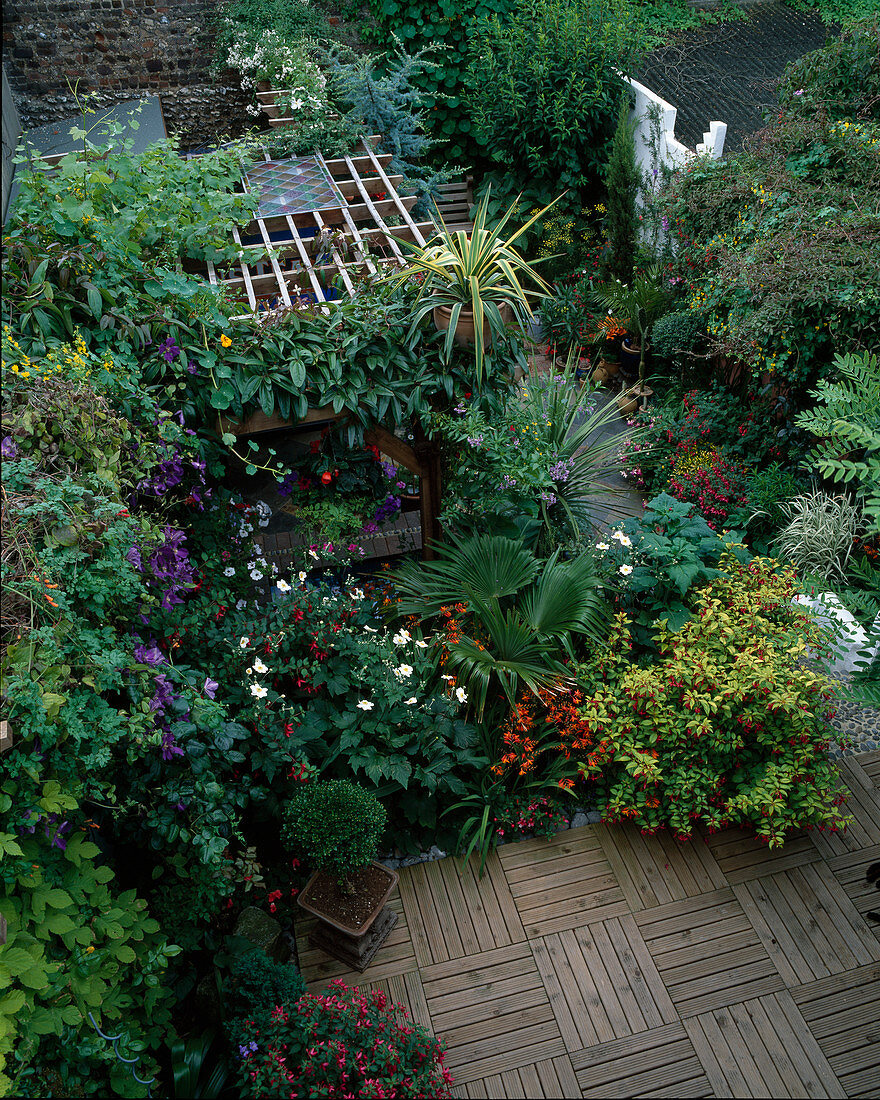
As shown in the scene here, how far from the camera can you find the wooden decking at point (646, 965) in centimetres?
308

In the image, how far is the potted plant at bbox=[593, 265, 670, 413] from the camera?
6.67 meters

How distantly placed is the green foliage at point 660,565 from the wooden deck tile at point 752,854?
998 millimetres

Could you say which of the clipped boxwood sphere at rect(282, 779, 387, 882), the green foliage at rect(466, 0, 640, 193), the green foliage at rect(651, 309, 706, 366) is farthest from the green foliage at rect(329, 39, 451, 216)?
the clipped boxwood sphere at rect(282, 779, 387, 882)

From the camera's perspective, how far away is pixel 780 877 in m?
3.68

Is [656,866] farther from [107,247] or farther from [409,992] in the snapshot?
[107,247]

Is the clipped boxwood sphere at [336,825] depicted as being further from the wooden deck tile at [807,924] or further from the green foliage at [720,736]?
the wooden deck tile at [807,924]

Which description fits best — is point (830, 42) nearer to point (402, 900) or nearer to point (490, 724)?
point (490, 724)

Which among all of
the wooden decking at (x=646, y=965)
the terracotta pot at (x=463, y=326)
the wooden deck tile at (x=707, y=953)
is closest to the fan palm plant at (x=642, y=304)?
the terracotta pot at (x=463, y=326)

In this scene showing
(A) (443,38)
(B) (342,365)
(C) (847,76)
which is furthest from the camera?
(A) (443,38)

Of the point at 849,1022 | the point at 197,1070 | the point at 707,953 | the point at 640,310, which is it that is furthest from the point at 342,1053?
the point at 640,310

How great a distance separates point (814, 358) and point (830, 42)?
2.83 metres

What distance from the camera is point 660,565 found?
4223 mm

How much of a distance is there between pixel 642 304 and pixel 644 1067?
5.52 metres

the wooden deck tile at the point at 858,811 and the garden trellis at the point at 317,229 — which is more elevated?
the garden trellis at the point at 317,229
